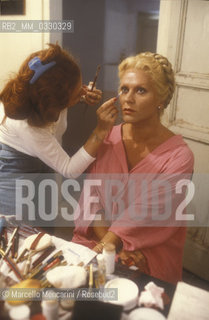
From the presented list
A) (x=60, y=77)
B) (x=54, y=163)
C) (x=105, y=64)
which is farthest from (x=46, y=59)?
(x=105, y=64)

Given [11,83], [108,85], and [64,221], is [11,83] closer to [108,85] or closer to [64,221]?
[64,221]

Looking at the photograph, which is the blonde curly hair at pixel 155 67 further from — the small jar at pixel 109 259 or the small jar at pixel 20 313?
the small jar at pixel 20 313

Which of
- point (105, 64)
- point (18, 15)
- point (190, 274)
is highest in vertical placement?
point (18, 15)

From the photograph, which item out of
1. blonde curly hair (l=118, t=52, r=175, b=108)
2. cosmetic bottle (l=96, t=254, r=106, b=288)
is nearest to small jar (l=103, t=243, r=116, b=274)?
cosmetic bottle (l=96, t=254, r=106, b=288)

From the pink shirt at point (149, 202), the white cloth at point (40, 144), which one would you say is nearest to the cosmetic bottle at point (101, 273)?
the pink shirt at point (149, 202)

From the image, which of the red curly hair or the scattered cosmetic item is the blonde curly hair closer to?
the red curly hair

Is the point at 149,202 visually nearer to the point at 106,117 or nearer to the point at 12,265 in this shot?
the point at 106,117

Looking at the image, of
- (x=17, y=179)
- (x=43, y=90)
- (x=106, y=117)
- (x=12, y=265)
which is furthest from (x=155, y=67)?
(x=12, y=265)

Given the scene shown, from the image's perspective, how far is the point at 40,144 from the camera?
1.07 metres

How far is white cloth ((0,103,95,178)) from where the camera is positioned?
1064 mm

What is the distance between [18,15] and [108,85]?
1673 millimetres

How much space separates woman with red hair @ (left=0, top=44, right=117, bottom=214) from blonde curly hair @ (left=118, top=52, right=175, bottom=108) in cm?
15

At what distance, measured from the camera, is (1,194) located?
1.19 m

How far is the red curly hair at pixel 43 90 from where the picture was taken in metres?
1.00
